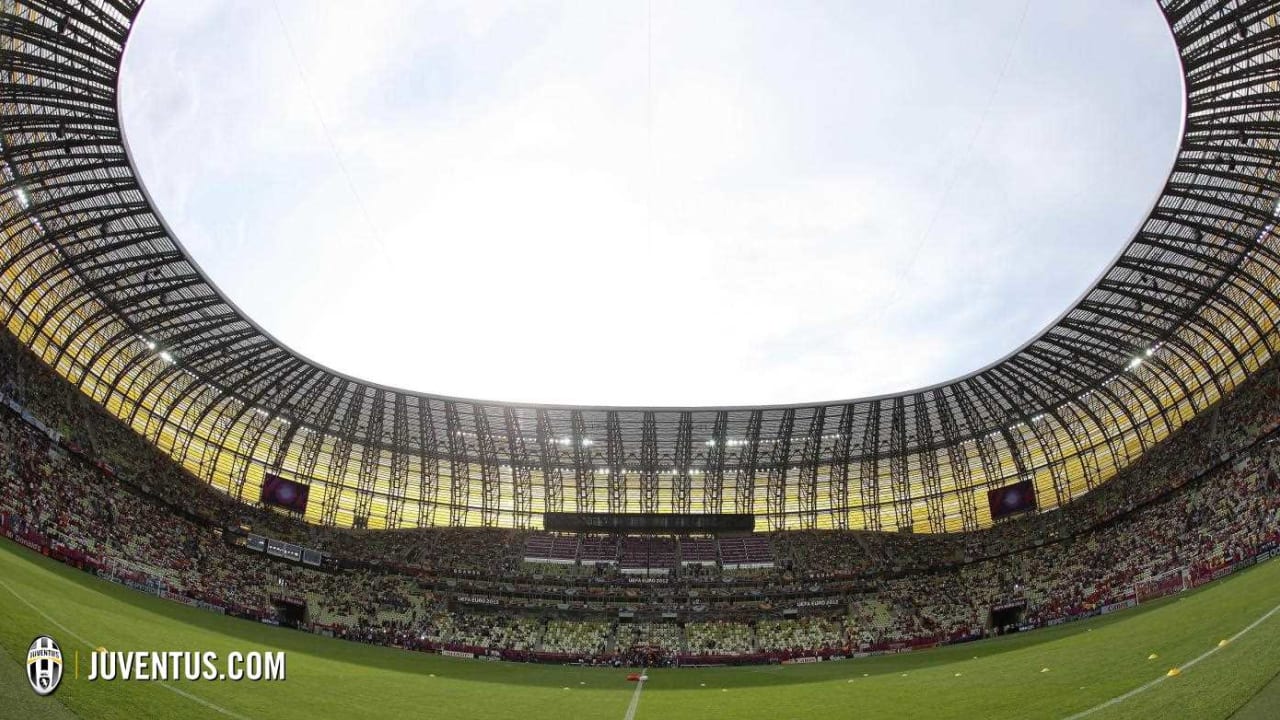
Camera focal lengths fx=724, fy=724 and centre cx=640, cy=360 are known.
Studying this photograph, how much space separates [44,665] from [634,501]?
6438 cm

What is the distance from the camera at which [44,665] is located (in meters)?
15.6

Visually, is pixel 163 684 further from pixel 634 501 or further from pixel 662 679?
pixel 634 501

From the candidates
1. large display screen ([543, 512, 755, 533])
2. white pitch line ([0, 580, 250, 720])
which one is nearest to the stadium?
white pitch line ([0, 580, 250, 720])

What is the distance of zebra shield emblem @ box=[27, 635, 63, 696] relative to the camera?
1468 cm

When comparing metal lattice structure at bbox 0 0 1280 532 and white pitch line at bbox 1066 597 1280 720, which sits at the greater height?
metal lattice structure at bbox 0 0 1280 532

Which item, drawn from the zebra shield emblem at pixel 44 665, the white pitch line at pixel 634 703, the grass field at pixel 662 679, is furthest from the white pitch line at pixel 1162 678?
the zebra shield emblem at pixel 44 665

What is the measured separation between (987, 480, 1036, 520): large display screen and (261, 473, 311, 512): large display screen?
218 feet

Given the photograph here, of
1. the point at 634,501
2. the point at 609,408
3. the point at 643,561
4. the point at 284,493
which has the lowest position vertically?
the point at 643,561

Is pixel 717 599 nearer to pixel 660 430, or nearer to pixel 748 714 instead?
pixel 660 430

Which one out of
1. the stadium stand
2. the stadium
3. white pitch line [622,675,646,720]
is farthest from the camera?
the stadium stand

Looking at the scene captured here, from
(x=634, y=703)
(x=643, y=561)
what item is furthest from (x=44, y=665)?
(x=643, y=561)

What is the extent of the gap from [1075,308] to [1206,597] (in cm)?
2486

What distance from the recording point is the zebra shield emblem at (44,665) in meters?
14.7

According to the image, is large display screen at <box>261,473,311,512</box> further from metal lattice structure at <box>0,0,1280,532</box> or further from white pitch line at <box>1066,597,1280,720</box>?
white pitch line at <box>1066,597,1280,720</box>
